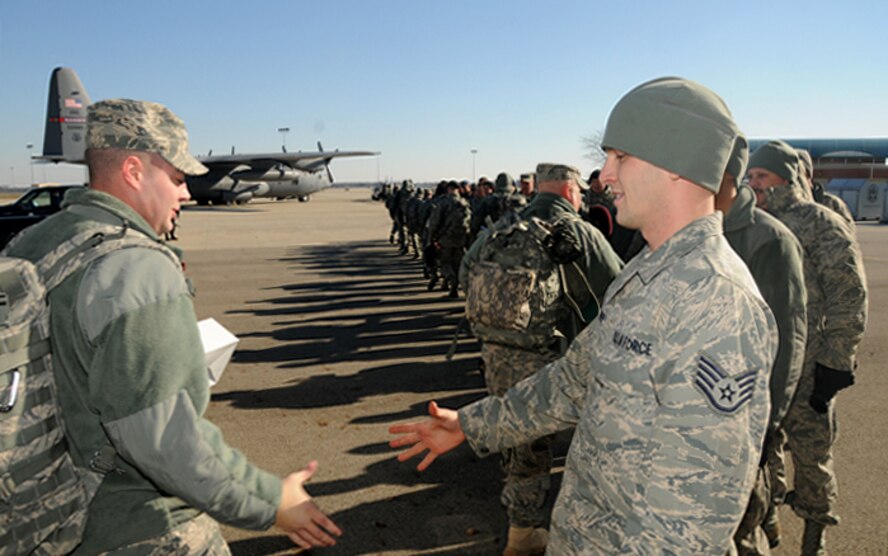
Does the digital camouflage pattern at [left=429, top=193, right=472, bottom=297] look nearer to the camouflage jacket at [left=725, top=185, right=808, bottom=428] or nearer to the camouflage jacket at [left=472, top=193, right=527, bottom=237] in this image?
the camouflage jacket at [left=472, top=193, right=527, bottom=237]

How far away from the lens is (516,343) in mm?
3730

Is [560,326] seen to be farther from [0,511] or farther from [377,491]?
[0,511]

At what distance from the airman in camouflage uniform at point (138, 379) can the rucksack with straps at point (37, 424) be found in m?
0.02

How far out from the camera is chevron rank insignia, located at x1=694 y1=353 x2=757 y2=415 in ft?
4.38

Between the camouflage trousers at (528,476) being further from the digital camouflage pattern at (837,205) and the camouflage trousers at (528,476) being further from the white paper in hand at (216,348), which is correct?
the digital camouflage pattern at (837,205)

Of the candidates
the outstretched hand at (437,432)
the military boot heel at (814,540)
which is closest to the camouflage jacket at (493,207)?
the military boot heel at (814,540)

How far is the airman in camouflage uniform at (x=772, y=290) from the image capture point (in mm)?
2848

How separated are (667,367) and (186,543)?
4.82 ft

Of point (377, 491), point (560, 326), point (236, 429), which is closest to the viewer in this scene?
point (560, 326)

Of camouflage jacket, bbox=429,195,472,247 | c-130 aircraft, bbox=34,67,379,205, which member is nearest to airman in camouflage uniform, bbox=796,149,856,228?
camouflage jacket, bbox=429,195,472,247

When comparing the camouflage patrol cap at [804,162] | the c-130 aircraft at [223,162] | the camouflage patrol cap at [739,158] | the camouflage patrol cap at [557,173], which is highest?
the camouflage patrol cap at [739,158]

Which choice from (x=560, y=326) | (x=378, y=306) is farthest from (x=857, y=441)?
(x=378, y=306)

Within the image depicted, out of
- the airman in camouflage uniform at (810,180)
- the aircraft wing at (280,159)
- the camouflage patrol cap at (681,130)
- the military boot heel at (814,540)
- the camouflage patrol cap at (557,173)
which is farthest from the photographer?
the aircraft wing at (280,159)

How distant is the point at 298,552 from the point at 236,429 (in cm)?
215
